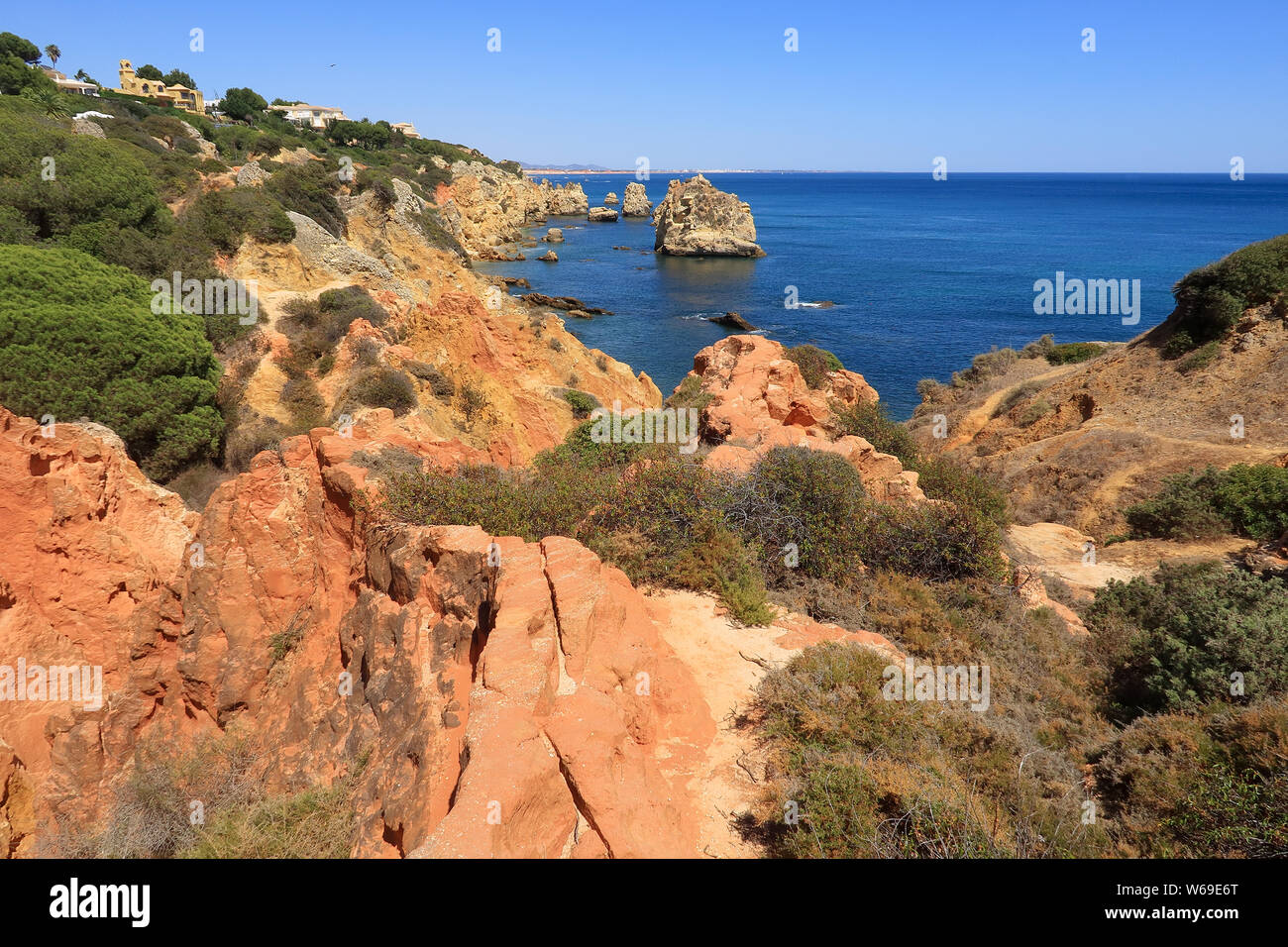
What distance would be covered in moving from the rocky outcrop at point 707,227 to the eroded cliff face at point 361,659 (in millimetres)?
84597

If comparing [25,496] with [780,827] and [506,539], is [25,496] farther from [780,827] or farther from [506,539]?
[780,827]

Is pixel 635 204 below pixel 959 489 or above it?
above

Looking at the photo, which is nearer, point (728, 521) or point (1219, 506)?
point (728, 521)

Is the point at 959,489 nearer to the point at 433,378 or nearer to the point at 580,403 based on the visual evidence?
the point at 580,403

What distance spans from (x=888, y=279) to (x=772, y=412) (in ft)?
211

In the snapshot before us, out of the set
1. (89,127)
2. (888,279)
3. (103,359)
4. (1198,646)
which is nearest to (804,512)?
(1198,646)

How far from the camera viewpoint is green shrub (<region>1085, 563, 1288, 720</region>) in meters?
6.80

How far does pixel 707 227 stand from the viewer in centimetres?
8825

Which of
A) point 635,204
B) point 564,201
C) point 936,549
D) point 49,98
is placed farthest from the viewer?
point 635,204

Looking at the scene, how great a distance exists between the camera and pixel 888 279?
242 feet

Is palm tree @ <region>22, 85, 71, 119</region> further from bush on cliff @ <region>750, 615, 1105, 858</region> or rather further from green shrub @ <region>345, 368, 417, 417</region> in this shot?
bush on cliff @ <region>750, 615, 1105, 858</region>

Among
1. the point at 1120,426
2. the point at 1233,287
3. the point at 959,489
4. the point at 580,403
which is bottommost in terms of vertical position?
the point at 959,489

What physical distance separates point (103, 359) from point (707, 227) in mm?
83601

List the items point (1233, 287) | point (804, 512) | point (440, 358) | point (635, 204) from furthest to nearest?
point (635, 204)
point (1233, 287)
point (440, 358)
point (804, 512)
